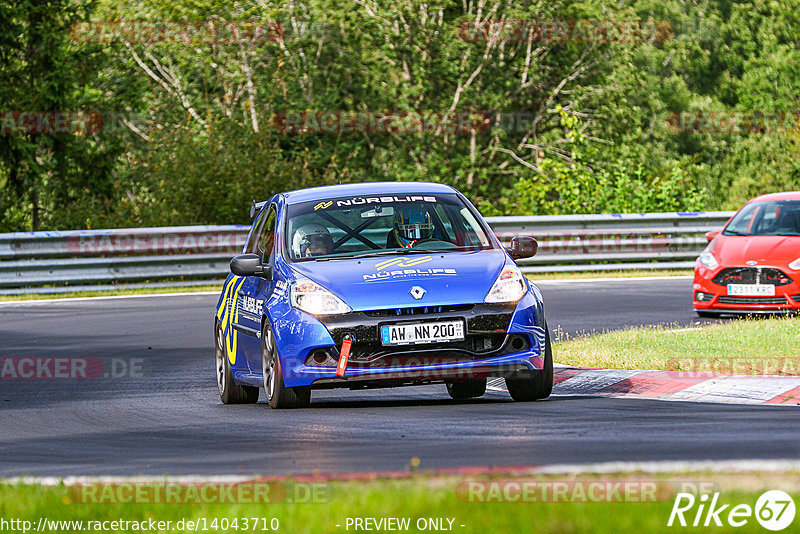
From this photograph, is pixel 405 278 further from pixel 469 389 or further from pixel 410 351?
pixel 469 389

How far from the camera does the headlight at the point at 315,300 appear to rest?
9.84 metres

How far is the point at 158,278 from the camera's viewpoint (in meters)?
24.2

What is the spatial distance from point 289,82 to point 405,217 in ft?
95.0

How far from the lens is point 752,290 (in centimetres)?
1634

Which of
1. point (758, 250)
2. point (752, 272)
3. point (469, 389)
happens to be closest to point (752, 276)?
point (752, 272)

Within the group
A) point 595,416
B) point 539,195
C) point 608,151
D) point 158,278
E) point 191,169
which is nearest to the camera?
point 595,416

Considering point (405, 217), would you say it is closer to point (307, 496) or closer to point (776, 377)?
point (776, 377)

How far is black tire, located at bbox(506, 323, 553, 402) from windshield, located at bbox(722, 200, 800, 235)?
7854 millimetres

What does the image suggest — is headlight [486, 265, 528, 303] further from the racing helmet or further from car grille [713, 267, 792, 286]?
car grille [713, 267, 792, 286]

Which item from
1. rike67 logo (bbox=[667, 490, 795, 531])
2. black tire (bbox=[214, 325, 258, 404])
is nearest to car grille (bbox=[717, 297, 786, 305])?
black tire (bbox=[214, 325, 258, 404])

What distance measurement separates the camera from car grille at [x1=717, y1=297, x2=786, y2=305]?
16203mm

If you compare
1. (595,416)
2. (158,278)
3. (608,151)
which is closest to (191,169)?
(158,278)

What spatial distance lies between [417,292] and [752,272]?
7687mm

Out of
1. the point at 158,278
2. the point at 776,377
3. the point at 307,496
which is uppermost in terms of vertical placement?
the point at 307,496
